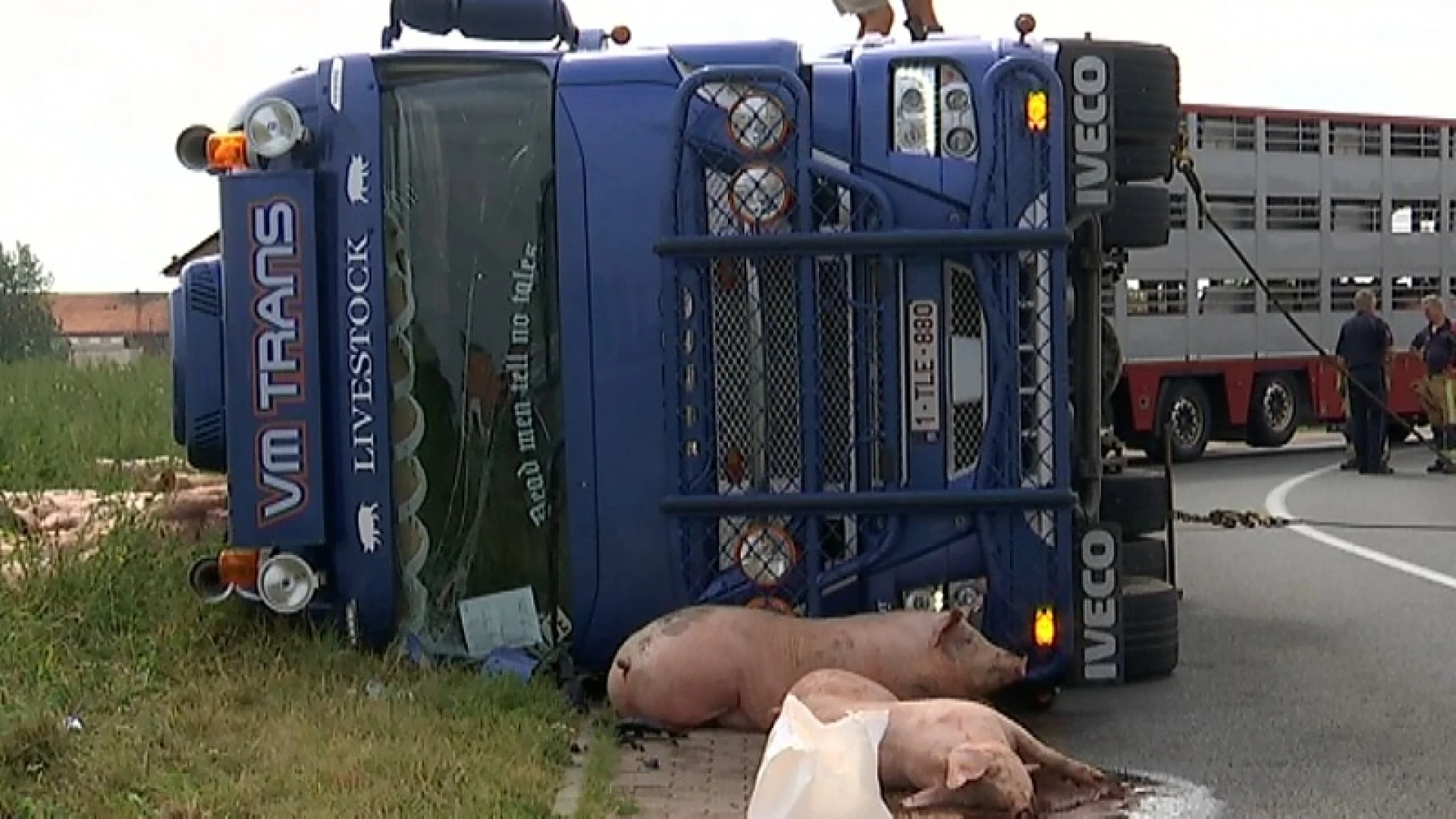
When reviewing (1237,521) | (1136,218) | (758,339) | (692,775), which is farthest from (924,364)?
(1237,521)

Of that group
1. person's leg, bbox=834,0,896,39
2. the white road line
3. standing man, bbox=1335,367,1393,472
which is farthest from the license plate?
standing man, bbox=1335,367,1393,472

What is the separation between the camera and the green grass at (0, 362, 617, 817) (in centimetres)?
480

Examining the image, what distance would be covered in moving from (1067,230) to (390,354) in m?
2.38

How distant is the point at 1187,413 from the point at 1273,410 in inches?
58.1

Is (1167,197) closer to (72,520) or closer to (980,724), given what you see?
(980,724)

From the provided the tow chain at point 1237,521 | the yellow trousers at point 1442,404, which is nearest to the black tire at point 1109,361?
the tow chain at point 1237,521

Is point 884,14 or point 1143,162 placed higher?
point 884,14

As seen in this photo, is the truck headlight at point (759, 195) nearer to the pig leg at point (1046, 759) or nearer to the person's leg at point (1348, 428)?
the pig leg at point (1046, 759)

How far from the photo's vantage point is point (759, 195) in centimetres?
610

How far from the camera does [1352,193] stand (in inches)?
844

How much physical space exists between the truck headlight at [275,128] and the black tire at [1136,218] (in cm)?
302

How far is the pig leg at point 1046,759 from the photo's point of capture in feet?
17.0

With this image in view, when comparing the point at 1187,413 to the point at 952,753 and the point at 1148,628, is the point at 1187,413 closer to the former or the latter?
the point at 1148,628

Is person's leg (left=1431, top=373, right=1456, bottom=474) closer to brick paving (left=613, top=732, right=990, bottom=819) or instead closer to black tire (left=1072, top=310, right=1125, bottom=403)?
black tire (left=1072, top=310, right=1125, bottom=403)
